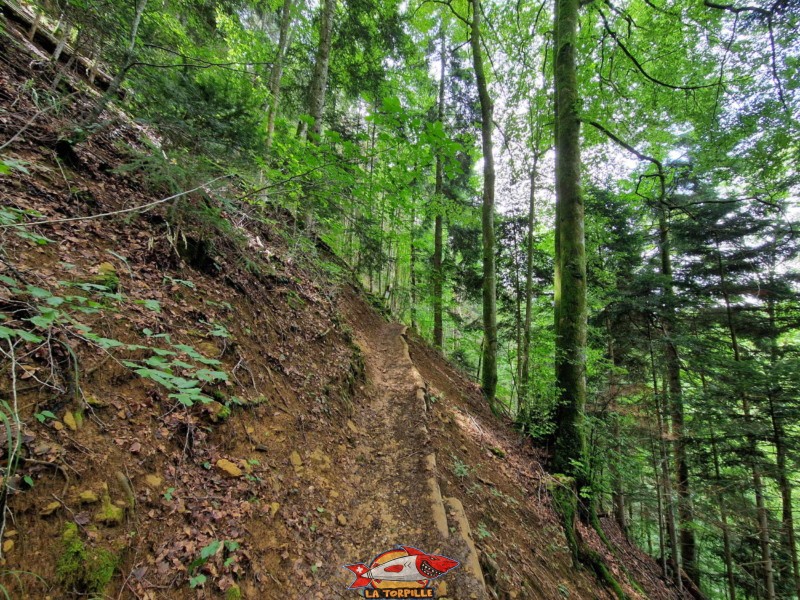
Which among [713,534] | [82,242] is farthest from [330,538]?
[713,534]

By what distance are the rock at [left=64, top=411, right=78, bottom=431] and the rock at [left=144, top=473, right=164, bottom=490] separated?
550 millimetres

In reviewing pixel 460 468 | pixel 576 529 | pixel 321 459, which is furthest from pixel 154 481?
pixel 576 529

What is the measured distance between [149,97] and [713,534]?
50.9 feet

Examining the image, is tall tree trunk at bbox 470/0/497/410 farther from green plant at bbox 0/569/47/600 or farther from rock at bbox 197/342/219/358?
green plant at bbox 0/569/47/600

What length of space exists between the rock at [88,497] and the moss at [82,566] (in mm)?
119

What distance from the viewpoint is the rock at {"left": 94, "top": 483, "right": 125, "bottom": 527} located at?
5.91 feet

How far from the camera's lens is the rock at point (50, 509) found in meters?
1.59

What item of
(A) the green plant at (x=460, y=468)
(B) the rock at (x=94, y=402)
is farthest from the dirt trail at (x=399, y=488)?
(B) the rock at (x=94, y=402)

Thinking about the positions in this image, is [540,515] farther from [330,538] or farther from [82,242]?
[82,242]

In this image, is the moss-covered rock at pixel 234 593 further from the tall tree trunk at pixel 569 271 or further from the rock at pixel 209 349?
the tall tree trunk at pixel 569 271

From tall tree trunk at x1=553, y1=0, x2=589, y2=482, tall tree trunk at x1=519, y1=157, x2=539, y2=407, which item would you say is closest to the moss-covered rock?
tall tree trunk at x1=553, y1=0, x2=589, y2=482

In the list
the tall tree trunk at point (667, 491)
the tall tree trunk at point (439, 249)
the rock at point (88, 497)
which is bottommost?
the tall tree trunk at point (667, 491)

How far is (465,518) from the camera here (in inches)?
129

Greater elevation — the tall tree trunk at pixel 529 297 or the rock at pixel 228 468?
the tall tree trunk at pixel 529 297
